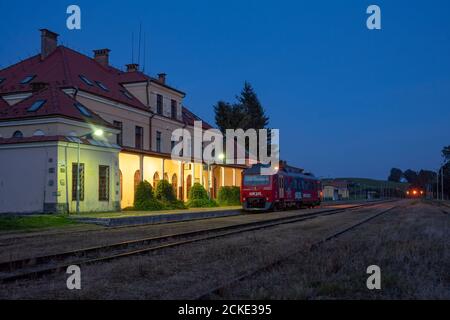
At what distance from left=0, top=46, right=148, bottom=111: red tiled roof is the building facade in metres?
0.09

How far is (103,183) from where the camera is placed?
29.5 m

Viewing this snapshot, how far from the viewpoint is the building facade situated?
1022 inches

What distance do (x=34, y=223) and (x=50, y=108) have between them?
27.4 ft

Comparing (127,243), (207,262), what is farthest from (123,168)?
(207,262)

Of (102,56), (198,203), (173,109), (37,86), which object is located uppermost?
(102,56)

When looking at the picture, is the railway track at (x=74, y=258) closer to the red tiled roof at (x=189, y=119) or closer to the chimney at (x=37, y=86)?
the chimney at (x=37, y=86)

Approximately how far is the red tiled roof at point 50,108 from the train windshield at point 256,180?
34.8ft

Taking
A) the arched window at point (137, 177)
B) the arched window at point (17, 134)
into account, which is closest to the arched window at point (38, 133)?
the arched window at point (17, 134)

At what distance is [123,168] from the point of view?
110 feet

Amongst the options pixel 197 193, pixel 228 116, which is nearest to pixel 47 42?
pixel 197 193

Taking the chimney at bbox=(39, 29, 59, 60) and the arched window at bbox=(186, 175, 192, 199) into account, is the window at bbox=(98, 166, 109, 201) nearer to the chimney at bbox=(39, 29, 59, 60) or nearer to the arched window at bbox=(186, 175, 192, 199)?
the chimney at bbox=(39, 29, 59, 60)

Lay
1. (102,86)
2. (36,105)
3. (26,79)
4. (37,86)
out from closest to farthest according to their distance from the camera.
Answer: (36,105), (37,86), (26,79), (102,86)

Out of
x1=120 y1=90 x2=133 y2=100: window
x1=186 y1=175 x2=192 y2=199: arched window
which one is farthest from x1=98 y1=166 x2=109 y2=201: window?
x1=186 y1=175 x2=192 y2=199: arched window

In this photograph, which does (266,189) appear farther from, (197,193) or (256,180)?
(197,193)
